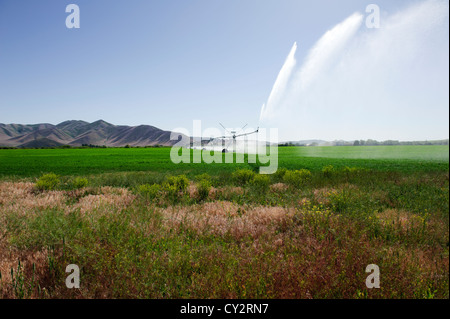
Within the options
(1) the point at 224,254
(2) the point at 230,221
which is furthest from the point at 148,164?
(1) the point at 224,254

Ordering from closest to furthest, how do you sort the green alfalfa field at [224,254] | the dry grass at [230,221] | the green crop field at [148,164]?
the green alfalfa field at [224,254] → the dry grass at [230,221] → the green crop field at [148,164]

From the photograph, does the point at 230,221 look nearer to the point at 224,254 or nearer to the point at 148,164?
the point at 224,254

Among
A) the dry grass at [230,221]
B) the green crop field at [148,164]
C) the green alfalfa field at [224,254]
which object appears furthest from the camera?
the green crop field at [148,164]

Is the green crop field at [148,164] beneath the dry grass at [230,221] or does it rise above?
above

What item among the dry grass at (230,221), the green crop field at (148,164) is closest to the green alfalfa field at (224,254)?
the dry grass at (230,221)

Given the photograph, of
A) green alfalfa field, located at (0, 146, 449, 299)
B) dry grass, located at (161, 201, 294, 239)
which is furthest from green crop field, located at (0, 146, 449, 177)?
dry grass, located at (161, 201, 294, 239)

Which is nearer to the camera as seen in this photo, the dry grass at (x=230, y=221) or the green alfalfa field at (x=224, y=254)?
the green alfalfa field at (x=224, y=254)

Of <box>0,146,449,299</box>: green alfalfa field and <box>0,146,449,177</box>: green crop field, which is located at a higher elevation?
<box>0,146,449,177</box>: green crop field

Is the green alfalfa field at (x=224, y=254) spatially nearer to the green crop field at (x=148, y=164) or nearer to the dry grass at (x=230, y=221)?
the dry grass at (x=230, y=221)

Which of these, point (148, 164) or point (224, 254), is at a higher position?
point (148, 164)

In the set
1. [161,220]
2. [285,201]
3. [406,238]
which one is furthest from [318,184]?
[161,220]

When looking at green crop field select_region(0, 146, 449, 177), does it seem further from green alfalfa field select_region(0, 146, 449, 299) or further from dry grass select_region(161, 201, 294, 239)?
dry grass select_region(161, 201, 294, 239)
